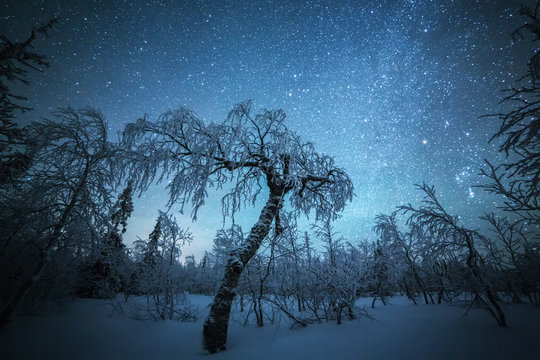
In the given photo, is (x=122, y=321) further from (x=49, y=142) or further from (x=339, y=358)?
(x=339, y=358)

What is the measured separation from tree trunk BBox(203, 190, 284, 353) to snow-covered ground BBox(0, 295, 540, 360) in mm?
264

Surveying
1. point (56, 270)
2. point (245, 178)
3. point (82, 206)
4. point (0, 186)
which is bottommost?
point (56, 270)

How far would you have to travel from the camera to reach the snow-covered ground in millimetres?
3041

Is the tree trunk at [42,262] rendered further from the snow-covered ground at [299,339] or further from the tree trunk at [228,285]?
the tree trunk at [228,285]

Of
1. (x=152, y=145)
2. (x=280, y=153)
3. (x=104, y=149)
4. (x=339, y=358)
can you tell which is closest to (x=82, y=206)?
(x=104, y=149)

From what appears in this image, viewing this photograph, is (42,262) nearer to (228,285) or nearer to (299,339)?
(228,285)

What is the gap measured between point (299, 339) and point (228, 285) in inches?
75.5

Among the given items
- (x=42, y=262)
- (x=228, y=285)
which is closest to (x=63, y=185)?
(x=42, y=262)

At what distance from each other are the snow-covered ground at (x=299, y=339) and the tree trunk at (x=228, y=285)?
0.26 meters

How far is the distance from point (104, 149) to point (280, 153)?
5.10 m

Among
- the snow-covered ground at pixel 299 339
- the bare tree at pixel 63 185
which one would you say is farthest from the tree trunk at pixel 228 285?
the bare tree at pixel 63 185

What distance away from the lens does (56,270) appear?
744 cm

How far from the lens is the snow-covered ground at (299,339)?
304 cm

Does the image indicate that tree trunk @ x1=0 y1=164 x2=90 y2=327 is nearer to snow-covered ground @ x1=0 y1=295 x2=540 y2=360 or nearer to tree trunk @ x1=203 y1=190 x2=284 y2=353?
snow-covered ground @ x1=0 y1=295 x2=540 y2=360
